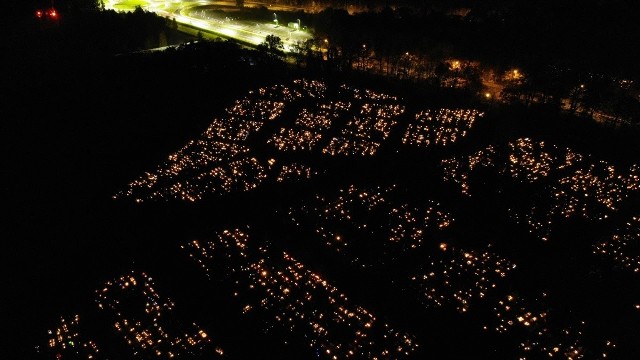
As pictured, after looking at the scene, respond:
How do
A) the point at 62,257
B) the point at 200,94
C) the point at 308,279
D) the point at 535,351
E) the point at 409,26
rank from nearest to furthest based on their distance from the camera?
1. the point at 535,351
2. the point at 308,279
3. the point at 62,257
4. the point at 200,94
5. the point at 409,26

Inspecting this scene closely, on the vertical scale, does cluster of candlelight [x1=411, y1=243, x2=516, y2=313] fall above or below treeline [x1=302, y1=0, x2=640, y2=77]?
below

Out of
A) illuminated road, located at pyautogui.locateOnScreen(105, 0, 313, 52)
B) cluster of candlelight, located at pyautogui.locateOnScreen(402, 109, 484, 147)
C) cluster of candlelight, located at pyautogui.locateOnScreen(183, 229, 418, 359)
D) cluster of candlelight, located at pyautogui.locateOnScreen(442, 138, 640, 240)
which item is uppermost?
illuminated road, located at pyautogui.locateOnScreen(105, 0, 313, 52)

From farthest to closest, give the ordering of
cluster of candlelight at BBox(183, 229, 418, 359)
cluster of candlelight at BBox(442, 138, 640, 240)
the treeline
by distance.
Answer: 1. the treeline
2. cluster of candlelight at BBox(442, 138, 640, 240)
3. cluster of candlelight at BBox(183, 229, 418, 359)

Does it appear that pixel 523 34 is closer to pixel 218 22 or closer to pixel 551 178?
pixel 551 178

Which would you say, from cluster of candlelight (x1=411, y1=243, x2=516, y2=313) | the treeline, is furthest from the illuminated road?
cluster of candlelight (x1=411, y1=243, x2=516, y2=313)

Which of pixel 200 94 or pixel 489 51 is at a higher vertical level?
pixel 489 51

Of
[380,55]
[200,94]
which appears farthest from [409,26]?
[200,94]

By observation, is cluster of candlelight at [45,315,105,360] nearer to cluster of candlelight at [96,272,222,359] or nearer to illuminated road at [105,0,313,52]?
cluster of candlelight at [96,272,222,359]

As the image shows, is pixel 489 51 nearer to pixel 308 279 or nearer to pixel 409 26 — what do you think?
pixel 409 26

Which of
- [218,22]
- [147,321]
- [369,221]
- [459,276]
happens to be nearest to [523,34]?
[369,221]
